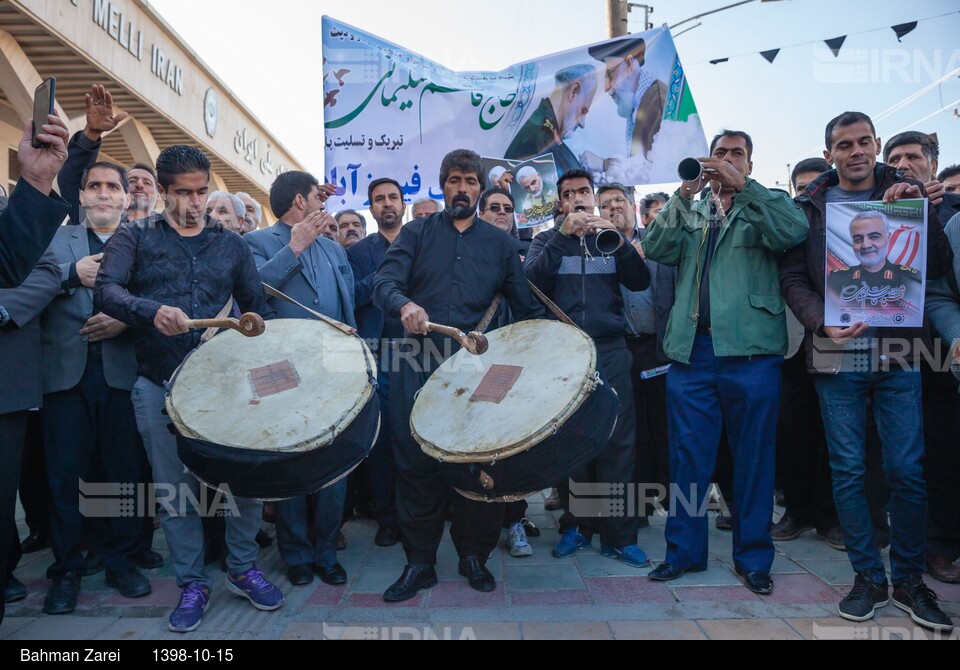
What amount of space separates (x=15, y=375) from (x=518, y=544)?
2628mm

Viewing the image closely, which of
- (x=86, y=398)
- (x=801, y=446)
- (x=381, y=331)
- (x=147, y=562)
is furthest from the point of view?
(x=381, y=331)

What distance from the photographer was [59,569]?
9.89 feet

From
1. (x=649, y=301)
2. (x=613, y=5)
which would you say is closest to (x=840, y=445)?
(x=649, y=301)

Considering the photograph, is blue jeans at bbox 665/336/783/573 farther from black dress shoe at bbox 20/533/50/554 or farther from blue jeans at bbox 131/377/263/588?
black dress shoe at bbox 20/533/50/554

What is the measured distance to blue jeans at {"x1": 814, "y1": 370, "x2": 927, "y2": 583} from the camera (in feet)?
9.11

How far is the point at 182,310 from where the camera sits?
283 centimetres

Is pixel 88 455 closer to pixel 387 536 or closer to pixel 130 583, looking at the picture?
pixel 130 583

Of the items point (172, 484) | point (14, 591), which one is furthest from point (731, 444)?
point (14, 591)

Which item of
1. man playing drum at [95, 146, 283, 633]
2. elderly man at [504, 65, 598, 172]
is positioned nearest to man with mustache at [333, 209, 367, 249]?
elderly man at [504, 65, 598, 172]

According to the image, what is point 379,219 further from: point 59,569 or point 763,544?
point 763,544

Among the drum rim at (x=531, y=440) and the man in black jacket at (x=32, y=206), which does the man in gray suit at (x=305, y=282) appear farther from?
the man in black jacket at (x=32, y=206)

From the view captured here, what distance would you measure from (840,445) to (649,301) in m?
1.51

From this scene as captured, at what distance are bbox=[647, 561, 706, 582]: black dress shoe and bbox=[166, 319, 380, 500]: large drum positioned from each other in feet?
5.38

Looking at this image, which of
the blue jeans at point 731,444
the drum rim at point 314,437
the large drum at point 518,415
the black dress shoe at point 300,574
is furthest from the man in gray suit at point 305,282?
the blue jeans at point 731,444
